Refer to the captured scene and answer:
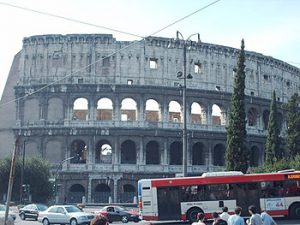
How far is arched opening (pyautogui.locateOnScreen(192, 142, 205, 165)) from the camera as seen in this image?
4072cm

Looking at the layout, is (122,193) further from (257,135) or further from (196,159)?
(257,135)

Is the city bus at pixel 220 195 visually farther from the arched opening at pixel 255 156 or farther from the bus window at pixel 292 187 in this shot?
the arched opening at pixel 255 156

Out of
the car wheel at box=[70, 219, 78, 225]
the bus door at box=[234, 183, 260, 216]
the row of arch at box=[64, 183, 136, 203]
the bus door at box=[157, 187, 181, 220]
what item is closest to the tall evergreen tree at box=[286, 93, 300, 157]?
the row of arch at box=[64, 183, 136, 203]

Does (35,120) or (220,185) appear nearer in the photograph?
(220,185)

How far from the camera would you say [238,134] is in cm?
3039

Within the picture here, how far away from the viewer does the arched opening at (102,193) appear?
37.7 metres

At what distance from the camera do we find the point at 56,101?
39.9 metres

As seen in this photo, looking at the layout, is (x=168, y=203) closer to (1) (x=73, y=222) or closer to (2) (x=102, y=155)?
(1) (x=73, y=222)

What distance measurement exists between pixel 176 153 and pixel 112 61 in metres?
10.2

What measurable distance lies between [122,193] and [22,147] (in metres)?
9.84

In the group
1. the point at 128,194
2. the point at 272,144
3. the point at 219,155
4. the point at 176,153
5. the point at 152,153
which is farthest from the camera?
the point at 219,155

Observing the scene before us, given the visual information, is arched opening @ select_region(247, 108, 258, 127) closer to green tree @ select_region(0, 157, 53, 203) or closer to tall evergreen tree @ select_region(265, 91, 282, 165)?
tall evergreen tree @ select_region(265, 91, 282, 165)

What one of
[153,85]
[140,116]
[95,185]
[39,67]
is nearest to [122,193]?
[95,185]

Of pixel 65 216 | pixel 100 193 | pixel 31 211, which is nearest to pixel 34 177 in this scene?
pixel 100 193
